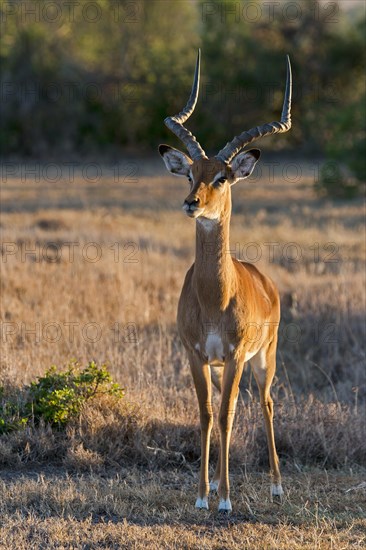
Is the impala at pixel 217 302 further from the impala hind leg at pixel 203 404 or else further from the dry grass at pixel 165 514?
the dry grass at pixel 165 514

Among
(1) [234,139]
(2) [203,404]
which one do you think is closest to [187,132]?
(1) [234,139]

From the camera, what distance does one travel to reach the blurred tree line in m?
40.4

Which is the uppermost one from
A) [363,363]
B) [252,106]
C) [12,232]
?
[252,106]

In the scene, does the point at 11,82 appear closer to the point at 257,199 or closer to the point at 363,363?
the point at 257,199

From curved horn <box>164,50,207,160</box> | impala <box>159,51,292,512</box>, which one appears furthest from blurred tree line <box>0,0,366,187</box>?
impala <box>159,51,292,512</box>

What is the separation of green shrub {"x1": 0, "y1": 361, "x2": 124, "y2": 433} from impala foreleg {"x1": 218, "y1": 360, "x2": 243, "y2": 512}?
1590mm

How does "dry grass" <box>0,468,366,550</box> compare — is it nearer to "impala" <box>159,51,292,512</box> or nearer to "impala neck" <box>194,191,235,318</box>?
"impala" <box>159,51,292,512</box>

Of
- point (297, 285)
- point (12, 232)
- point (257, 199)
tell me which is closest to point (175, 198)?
point (257, 199)

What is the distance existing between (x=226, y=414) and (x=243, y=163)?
178cm

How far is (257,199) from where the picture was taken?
24.3 meters

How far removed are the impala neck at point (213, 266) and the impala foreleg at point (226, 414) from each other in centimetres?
41

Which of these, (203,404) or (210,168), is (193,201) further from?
(203,404)

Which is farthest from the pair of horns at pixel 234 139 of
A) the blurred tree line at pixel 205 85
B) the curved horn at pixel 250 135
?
the blurred tree line at pixel 205 85

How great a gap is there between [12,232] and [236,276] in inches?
397
